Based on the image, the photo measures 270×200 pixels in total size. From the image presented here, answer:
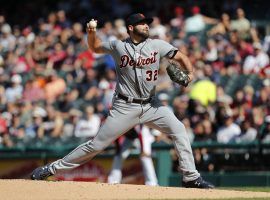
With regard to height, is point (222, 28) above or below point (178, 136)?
above

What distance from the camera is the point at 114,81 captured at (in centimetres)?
1958

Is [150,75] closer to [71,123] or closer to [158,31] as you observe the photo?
[71,123]

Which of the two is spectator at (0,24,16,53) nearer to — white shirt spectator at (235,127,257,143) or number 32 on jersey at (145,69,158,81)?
white shirt spectator at (235,127,257,143)

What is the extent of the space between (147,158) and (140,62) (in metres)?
4.80

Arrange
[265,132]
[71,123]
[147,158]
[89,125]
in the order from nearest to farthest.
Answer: [147,158]
[265,132]
[89,125]
[71,123]

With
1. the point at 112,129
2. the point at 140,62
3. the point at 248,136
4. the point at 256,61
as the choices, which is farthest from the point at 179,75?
the point at 256,61

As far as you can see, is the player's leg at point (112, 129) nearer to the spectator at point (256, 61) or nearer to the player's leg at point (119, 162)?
the player's leg at point (119, 162)

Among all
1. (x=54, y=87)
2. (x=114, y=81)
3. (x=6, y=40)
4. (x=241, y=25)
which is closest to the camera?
(x=114, y=81)

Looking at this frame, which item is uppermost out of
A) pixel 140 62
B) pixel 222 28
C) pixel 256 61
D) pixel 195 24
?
pixel 195 24

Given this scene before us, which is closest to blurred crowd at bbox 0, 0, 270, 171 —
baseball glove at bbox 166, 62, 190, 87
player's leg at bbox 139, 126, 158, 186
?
player's leg at bbox 139, 126, 158, 186

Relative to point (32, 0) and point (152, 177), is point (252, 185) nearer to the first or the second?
point (152, 177)

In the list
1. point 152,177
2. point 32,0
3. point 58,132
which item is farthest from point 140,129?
point 32,0

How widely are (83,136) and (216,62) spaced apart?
10.6 ft

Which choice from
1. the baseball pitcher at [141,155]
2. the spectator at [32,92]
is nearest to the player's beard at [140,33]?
the baseball pitcher at [141,155]
